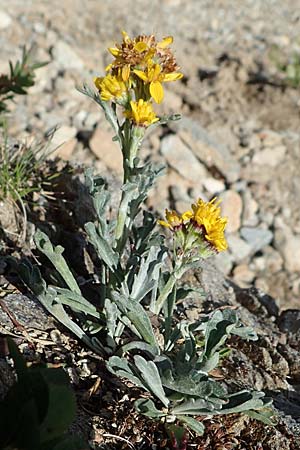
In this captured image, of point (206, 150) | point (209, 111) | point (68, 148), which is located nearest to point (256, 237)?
point (206, 150)

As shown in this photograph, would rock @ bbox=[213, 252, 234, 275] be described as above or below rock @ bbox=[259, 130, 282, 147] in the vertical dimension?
below

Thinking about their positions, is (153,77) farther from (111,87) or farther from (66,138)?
(66,138)

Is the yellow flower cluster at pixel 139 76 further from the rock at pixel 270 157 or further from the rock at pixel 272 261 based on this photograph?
the rock at pixel 270 157

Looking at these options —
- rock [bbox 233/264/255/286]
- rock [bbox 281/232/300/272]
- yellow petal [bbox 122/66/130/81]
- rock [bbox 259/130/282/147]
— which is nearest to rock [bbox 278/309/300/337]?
rock [bbox 233/264/255/286]

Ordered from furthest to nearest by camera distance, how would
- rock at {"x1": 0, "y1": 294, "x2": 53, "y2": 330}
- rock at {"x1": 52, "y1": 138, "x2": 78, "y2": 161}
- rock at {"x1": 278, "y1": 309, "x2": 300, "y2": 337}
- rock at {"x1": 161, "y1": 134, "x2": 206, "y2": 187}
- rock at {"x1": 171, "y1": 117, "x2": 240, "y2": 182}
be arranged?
rock at {"x1": 171, "y1": 117, "x2": 240, "y2": 182} → rock at {"x1": 161, "y1": 134, "x2": 206, "y2": 187} → rock at {"x1": 52, "y1": 138, "x2": 78, "y2": 161} → rock at {"x1": 278, "y1": 309, "x2": 300, "y2": 337} → rock at {"x1": 0, "y1": 294, "x2": 53, "y2": 330}

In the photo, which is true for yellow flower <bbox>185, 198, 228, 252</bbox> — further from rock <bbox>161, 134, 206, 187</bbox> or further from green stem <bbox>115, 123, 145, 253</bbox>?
rock <bbox>161, 134, 206, 187</bbox>

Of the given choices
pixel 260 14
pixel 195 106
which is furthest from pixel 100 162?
pixel 260 14

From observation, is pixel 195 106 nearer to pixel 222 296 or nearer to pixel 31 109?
pixel 31 109
